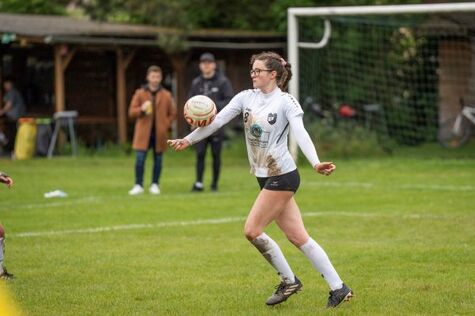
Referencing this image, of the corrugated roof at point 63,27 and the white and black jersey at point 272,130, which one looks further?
the corrugated roof at point 63,27

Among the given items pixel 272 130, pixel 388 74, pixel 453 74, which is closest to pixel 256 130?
pixel 272 130

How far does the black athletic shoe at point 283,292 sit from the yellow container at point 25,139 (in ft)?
60.6

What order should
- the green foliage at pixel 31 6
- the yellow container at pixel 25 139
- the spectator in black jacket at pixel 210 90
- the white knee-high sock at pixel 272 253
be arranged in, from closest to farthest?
the white knee-high sock at pixel 272 253 → the spectator in black jacket at pixel 210 90 → the yellow container at pixel 25 139 → the green foliage at pixel 31 6

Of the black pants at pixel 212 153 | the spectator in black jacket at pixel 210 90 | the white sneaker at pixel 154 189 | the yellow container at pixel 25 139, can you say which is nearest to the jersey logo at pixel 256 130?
the spectator in black jacket at pixel 210 90

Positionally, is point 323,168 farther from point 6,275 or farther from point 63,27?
point 63,27

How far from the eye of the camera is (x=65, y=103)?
30062 millimetres

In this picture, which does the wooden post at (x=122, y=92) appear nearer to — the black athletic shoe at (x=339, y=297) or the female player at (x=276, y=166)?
the female player at (x=276, y=166)

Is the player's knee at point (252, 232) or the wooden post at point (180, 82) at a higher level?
the player's knee at point (252, 232)

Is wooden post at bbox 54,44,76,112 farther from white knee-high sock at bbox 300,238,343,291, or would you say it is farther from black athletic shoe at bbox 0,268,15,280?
white knee-high sock at bbox 300,238,343,291

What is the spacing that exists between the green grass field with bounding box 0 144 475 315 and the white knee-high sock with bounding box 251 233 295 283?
246 mm

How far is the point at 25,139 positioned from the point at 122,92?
3.78 meters

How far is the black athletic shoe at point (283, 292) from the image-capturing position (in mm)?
8273

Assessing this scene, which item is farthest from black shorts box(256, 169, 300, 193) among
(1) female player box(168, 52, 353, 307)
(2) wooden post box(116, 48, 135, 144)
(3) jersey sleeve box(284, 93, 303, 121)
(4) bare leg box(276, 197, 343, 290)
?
(2) wooden post box(116, 48, 135, 144)

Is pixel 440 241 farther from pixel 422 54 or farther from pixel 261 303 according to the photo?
pixel 422 54
